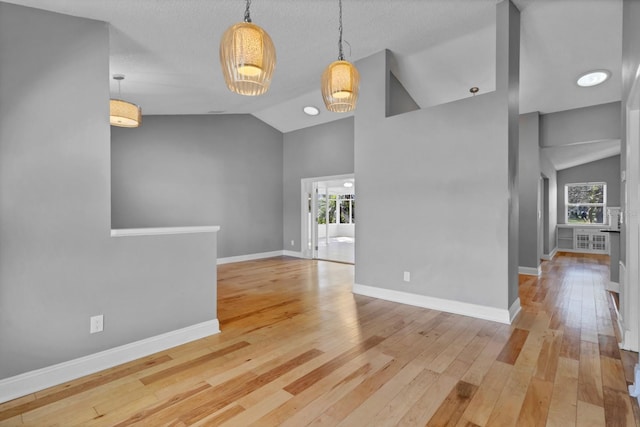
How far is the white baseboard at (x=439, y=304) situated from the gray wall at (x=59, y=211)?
269 centimetres

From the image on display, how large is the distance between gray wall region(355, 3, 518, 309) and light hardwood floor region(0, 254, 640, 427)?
1.65 feet

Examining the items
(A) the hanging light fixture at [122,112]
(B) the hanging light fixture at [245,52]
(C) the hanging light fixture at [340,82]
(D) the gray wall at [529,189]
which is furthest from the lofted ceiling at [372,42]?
(B) the hanging light fixture at [245,52]

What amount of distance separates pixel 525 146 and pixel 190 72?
605 centimetres

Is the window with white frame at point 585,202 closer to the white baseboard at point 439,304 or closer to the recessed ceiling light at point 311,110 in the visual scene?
the recessed ceiling light at point 311,110

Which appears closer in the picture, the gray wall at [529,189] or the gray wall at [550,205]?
the gray wall at [529,189]

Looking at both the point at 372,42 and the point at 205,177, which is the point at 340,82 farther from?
the point at 205,177

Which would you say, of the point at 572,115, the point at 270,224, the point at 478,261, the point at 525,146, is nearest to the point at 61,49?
the point at 478,261

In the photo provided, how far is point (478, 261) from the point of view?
3480 millimetres

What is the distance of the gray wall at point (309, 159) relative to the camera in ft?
23.2

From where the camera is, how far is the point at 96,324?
234 cm

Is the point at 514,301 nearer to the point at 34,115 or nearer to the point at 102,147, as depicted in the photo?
the point at 102,147

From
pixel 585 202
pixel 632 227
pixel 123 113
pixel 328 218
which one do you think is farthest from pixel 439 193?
pixel 585 202

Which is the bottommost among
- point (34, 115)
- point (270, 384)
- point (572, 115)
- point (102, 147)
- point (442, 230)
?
point (270, 384)

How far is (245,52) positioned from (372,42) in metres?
2.74
